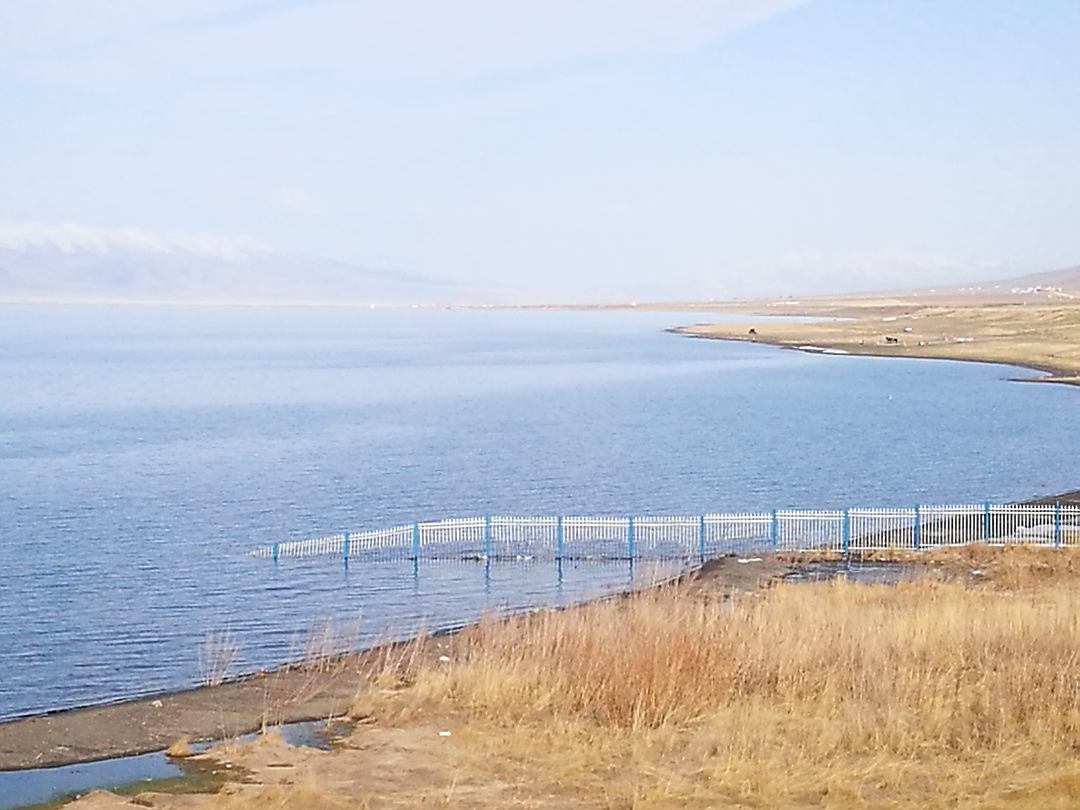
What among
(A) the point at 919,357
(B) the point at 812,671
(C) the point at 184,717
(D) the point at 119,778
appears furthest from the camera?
(A) the point at 919,357

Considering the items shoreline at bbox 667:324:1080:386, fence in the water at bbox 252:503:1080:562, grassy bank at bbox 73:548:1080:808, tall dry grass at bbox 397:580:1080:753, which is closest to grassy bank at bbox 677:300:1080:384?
shoreline at bbox 667:324:1080:386

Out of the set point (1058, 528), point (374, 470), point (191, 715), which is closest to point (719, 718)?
point (191, 715)

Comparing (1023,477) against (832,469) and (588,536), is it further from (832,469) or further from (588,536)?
(588,536)

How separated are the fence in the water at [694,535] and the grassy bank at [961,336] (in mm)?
58631

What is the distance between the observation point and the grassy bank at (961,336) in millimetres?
113925

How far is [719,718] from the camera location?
55.9ft

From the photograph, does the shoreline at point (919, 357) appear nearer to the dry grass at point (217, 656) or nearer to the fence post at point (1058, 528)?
the fence post at point (1058, 528)

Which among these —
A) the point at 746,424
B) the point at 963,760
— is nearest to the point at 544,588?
the point at 963,760

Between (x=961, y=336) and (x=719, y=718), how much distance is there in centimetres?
13609

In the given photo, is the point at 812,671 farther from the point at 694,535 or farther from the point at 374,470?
the point at 374,470

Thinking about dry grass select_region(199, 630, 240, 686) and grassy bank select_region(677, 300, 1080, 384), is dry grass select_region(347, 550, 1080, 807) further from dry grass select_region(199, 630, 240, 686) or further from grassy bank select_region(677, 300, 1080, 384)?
grassy bank select_region(677, 300, 1080, 384)

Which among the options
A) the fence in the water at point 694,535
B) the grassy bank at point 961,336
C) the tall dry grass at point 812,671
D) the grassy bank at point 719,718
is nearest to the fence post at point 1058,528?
the fence in the water at point 694,535

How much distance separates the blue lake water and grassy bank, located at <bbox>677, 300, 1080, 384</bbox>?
7054 millimetres

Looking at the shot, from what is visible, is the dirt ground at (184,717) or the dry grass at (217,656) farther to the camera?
the dry grass at (217,656)
